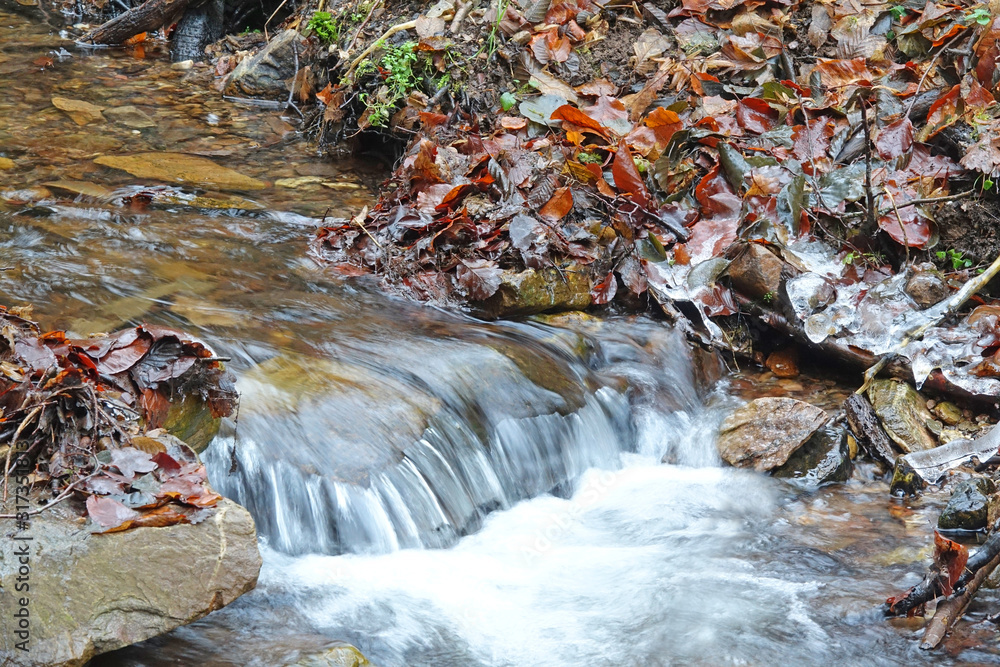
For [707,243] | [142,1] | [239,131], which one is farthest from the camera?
[142,1]

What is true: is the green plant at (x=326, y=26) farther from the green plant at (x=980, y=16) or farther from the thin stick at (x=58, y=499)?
the thin stick at (x=58, y=499)

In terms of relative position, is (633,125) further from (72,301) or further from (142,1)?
(142,1)

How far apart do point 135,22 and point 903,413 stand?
752 centimetres

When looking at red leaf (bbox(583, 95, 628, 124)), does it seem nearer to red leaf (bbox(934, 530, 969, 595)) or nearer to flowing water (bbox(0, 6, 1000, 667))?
flowing water (bbox(0, 6, 1000, 667))

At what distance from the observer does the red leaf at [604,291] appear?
433 centimetres

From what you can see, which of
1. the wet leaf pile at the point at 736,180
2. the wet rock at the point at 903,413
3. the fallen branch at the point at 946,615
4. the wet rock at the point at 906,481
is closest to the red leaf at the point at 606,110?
the wet leaf pile at the point at 736,180

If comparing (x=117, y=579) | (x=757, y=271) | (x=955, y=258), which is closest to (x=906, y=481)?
(x=757, y=271)

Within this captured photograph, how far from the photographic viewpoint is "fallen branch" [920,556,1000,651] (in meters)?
2.38

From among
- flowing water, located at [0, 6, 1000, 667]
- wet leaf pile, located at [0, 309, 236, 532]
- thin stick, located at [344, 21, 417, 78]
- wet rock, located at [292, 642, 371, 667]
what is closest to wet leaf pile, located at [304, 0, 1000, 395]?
flowing water, located at [0, 6, 1000, 667]

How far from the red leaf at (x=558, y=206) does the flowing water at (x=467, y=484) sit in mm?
571

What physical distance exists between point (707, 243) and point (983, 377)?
4.61ft

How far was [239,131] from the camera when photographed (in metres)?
6.27

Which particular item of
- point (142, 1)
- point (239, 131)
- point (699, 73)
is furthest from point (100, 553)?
point (142, 1)

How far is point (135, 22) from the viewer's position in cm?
798
